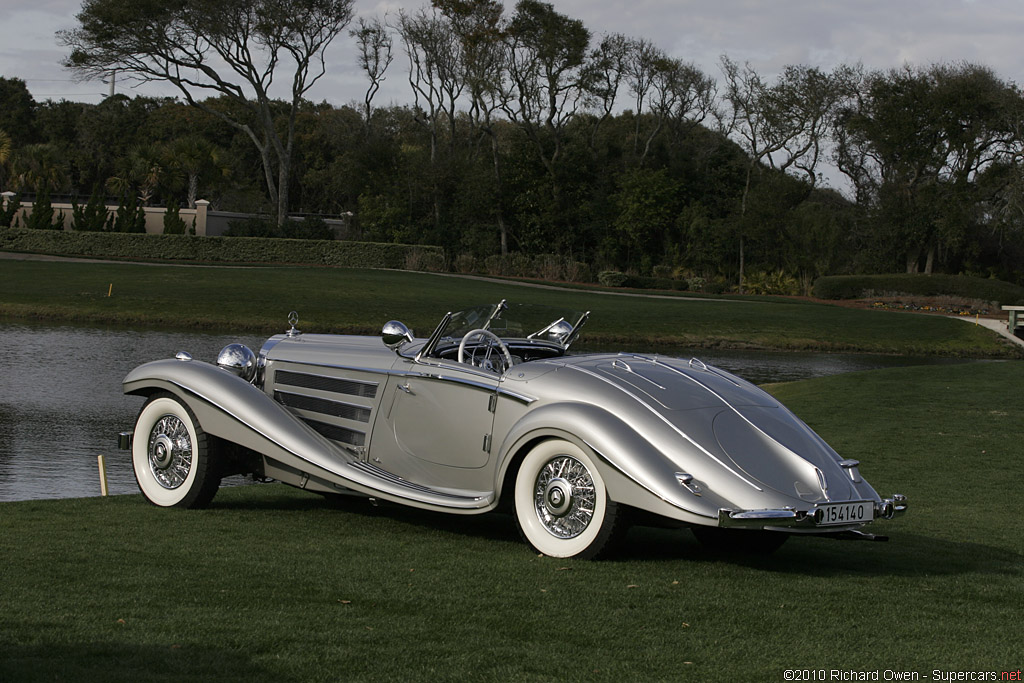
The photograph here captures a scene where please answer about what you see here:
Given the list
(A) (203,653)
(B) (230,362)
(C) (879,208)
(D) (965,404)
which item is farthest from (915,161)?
(A) (203,653)

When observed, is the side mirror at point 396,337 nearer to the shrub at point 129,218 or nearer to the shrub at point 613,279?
the shrub at point 613,279

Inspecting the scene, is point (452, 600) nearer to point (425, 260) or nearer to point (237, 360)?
point (237, 360)

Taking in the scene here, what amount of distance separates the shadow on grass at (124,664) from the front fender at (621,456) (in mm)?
2366

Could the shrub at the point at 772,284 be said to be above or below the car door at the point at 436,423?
above

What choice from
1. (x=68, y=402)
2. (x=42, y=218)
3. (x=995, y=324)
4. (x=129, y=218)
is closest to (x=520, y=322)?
(x=68, y=402)

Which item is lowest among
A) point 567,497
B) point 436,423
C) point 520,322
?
point 567,497

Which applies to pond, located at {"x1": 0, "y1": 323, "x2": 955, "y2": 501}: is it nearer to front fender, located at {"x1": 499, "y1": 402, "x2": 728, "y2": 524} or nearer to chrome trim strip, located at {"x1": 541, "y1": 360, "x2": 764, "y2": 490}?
front fender, located at {"x1": 499, "y1": 402, "x2": 728, "y2": 524}

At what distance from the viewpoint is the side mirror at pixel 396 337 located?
742 centimetres

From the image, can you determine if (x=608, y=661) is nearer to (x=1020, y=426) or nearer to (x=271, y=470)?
(x=271, y=470)

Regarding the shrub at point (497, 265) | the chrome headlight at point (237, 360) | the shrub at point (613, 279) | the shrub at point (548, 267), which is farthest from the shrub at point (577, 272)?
the chrome headlight at point (237, 360)

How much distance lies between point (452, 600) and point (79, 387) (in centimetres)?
1424

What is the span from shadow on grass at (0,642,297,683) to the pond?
5.90 m

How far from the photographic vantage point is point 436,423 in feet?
22.5

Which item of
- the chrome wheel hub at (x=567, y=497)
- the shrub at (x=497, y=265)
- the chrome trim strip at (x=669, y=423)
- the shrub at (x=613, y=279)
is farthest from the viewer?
the shrub at (x=497, y=265)
